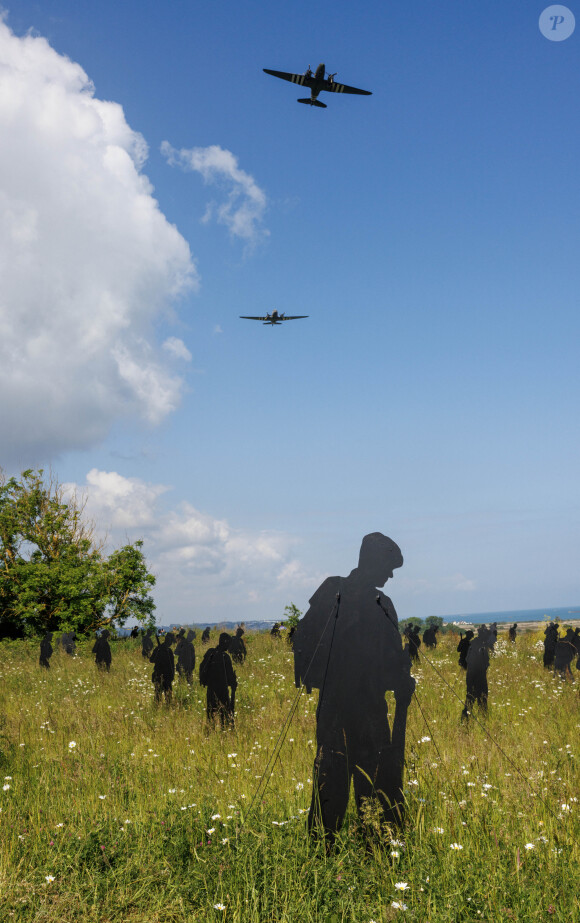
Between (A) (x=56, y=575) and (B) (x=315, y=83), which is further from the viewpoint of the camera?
(A) (x=56, y=575)

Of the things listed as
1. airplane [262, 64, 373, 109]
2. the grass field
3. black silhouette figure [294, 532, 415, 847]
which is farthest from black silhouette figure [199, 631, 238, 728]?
airplane [262, 64, 373, 109]

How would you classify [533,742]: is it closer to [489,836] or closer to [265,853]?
[489,836]

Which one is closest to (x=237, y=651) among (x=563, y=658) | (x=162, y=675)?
(x=162, y=675)

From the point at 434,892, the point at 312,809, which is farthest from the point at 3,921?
the point at 434,892

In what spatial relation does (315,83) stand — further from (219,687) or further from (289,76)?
(219,687)

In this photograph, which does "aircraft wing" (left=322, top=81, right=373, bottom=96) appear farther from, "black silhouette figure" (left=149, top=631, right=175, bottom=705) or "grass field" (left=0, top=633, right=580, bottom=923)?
"grass field" (left=0, top=633, right=580, bottom=923)

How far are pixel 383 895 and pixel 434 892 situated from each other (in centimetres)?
37

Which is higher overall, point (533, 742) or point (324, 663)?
point (324, 663)

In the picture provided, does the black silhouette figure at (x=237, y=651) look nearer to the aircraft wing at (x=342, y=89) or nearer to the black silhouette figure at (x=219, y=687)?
the black silhouette figure at (x=219, y=687)

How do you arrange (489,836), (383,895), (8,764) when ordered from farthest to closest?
(8,764), (489,836), (383,895)

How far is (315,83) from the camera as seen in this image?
18.6 meters

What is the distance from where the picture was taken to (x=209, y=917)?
3.60 metres

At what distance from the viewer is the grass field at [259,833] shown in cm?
371

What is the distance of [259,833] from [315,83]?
20541mm
